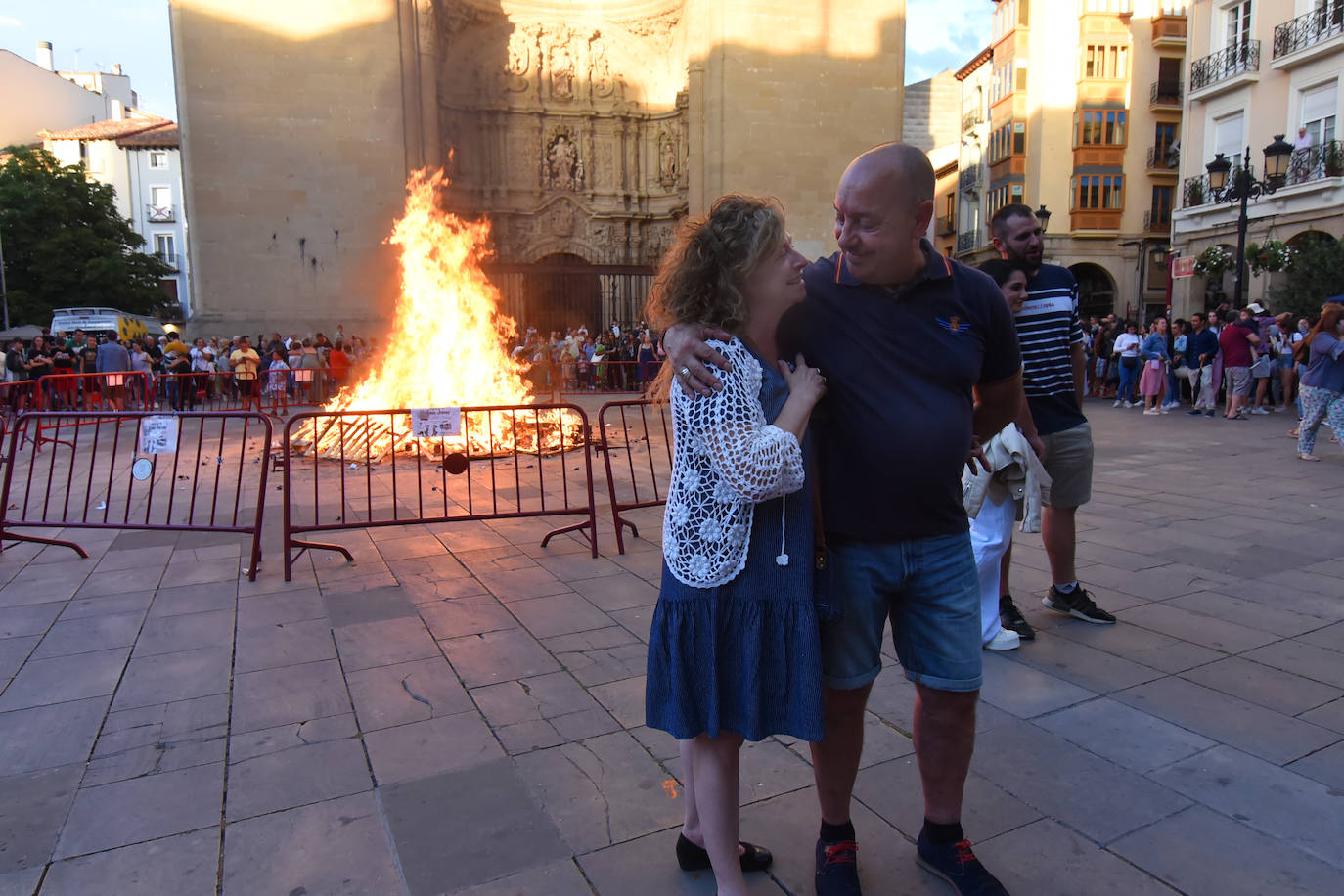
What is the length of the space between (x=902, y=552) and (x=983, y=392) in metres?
0.62

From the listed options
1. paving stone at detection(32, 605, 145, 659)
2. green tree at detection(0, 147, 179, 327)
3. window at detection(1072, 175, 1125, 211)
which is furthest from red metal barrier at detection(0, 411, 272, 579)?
window at detection(1072, 175, 1125, 211)

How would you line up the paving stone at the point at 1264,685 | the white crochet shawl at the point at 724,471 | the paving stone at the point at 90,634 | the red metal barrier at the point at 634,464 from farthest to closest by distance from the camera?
the red metal barrier at the point at 634,464, the paving stone at the point at 90,634, the paving stone at the point at 1264,685, the white crochet shawl at the point at 724,471

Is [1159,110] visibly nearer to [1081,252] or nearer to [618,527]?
[1081,252]

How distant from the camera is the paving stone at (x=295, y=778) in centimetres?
291

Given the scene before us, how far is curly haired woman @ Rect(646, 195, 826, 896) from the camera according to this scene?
Result: 203cm

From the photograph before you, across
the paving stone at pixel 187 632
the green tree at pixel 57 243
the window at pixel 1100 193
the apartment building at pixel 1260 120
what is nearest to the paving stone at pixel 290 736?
the paving stone at pixel 187 632

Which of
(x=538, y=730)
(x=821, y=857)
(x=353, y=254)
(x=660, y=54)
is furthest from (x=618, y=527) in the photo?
(x=660, y=54)

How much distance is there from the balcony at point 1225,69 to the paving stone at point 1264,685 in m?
29.1

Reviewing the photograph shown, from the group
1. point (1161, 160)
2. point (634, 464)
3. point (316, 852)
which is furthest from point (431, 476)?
point (1161, 160)

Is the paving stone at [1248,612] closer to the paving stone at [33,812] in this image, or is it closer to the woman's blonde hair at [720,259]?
the woman's blonde hair at [720,259]

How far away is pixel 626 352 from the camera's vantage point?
21.4 metres

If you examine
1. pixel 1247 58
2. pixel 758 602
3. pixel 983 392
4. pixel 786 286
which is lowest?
pixel 758 602

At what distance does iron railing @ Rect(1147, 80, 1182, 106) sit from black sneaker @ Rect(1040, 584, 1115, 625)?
128 feet

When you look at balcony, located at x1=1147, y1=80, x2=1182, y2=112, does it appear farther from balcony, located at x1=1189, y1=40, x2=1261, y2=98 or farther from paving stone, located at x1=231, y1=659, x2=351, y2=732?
paving stone, located at x1=231, y1=659, x2=351, y2=732
